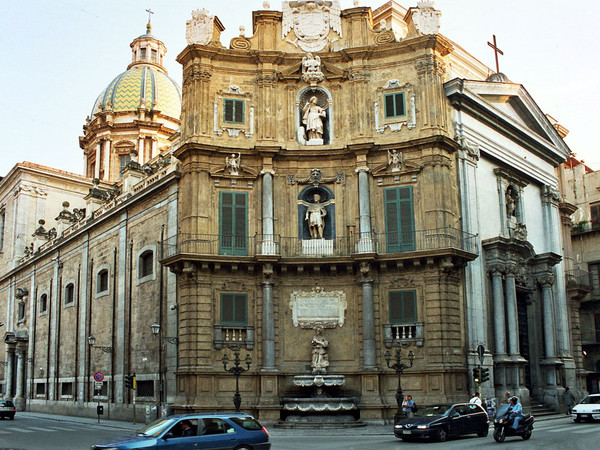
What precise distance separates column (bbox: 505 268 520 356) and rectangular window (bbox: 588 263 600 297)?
18076 millimetres

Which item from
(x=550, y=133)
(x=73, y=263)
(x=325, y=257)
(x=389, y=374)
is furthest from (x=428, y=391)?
(x=73, y=263)

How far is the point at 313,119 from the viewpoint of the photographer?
32.7m

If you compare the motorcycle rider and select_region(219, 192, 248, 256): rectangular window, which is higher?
select_region(219, 192, 248, 256): rectangular window

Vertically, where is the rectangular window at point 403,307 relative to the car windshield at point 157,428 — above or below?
above

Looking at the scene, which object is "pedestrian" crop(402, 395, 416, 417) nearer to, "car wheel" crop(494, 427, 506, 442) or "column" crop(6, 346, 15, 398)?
"car wheel" crop(494, 427, 506, 442)

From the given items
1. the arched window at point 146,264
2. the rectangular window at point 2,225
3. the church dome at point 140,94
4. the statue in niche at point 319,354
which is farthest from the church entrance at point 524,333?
the rectangular window at point 2,225

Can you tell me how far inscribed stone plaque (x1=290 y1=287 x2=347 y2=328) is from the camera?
30.8 m

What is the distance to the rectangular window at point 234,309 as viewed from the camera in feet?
99.8

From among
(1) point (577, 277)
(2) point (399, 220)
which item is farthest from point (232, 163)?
(1) point (577, 277)

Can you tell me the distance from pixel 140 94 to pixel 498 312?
45093mm

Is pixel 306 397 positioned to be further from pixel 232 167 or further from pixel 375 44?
pixel 375 44

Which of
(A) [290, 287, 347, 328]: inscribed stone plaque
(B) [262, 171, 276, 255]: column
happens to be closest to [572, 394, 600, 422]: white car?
(A) [290, 287, 347, 328]: inscribed stone plaque

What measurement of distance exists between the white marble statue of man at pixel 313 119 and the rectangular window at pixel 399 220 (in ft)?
14.2

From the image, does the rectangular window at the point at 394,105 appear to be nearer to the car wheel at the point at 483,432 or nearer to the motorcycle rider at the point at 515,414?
the car wheel at the point at 483,432
